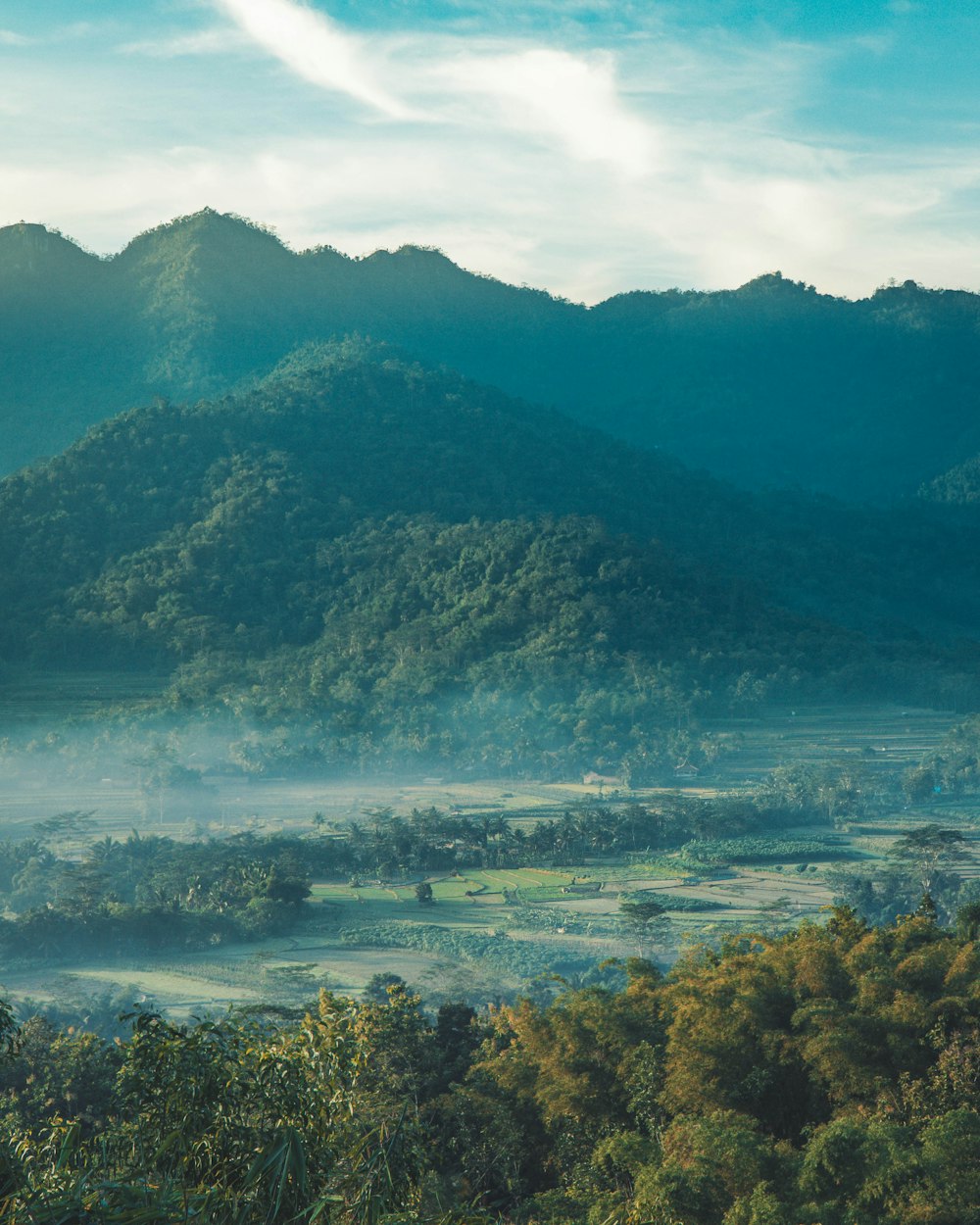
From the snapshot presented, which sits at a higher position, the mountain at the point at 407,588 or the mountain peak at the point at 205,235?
the mountain peak at the point at 205,235

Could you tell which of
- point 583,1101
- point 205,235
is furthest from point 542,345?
point 583,1101

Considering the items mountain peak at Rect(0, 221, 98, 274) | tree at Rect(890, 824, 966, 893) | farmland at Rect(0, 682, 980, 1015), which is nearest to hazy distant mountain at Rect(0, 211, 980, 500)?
mountain peak at Rect(0, 221, 98, 274)

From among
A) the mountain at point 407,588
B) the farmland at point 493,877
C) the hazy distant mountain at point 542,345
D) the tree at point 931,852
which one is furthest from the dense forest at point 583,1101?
the hazy distant mountain at point 542,345

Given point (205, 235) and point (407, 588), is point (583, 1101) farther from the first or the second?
point (205, 235)

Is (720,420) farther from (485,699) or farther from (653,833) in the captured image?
(653,833)

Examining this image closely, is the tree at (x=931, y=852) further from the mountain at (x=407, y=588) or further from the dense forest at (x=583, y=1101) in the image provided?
the mountain at (x=407, y=588)

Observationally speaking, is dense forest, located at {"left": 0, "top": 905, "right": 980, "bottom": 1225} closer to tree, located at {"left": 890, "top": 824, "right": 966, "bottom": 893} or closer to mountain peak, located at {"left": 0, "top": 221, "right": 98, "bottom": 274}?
tree, located at {"left": 890, "top": 824, "right": 966, "bottom": 893}
